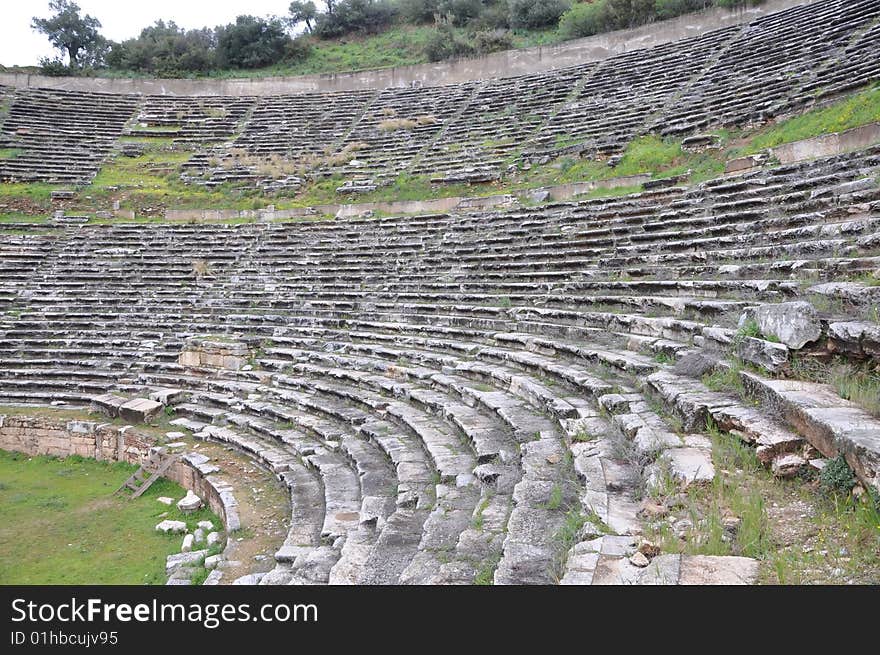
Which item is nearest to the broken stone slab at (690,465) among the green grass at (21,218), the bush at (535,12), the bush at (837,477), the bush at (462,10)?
the bush at (837,477)

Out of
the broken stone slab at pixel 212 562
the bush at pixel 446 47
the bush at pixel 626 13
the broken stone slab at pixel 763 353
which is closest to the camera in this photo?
the broken stone slab at pixel 763 353

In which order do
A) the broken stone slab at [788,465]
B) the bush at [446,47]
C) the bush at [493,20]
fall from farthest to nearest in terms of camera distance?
the bush at [493,20] < the bush at [446,47] < the broken stone slab at [788,465]

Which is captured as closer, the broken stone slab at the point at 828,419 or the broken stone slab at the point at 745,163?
the broken stone slab at the point at 828,419

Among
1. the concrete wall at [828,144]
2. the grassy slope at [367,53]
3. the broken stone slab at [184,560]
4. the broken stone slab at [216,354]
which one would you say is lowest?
the broken stone slab at [184,560]

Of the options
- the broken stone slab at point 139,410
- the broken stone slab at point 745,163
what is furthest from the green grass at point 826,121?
the broken stone slab at point 139,410

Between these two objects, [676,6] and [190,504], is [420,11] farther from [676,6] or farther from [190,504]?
[190,504]

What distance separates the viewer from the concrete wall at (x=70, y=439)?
31.8 feet

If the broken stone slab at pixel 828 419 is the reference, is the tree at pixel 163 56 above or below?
above

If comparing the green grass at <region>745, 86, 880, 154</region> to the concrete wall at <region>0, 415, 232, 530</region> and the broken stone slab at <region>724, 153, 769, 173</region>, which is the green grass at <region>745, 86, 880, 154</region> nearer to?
the broken stone slab at <region>724, 153, 769, 173</region>

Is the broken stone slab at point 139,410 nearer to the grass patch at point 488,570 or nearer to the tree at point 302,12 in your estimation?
the grass patch at point 488,570

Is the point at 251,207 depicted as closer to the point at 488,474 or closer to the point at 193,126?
the point at 193,126

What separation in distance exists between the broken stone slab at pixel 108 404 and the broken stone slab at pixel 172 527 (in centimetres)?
386
